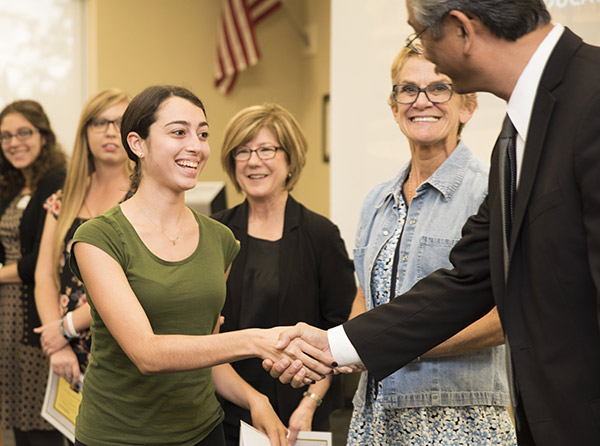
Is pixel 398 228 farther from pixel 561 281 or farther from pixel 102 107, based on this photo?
pixel 102 107

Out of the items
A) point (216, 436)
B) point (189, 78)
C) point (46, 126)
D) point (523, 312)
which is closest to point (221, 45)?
point (189, 78)

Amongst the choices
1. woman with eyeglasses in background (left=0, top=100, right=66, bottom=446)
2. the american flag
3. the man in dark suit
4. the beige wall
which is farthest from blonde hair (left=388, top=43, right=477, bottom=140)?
the american flag

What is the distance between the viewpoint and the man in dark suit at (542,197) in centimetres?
136

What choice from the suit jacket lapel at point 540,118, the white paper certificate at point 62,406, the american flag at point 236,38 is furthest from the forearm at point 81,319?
the american flag at point 236,38

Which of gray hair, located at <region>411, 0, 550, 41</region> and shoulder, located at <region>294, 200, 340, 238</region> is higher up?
gray hair, located at <region>411, 0, 550, 41</region>

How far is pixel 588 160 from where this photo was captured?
1315 millimetres

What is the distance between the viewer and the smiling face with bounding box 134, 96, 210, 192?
1.98 m

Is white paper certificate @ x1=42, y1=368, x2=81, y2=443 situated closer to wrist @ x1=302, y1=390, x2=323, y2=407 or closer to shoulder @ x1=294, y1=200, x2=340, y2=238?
wrist @ x1=302, y1=390, x2=323, y2=407

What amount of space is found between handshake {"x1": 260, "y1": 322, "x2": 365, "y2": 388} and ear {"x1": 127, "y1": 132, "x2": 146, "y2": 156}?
620mm

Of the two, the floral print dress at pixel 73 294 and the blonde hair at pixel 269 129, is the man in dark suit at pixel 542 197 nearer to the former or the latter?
the blonde hair at pixel 269 129

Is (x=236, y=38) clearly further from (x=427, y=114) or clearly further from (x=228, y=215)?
(x=427, y=114)

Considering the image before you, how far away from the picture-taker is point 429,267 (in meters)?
2.00

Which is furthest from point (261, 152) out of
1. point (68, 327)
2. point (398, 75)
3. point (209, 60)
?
point (209, 60)

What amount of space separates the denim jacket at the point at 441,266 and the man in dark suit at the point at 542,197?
0.34m
